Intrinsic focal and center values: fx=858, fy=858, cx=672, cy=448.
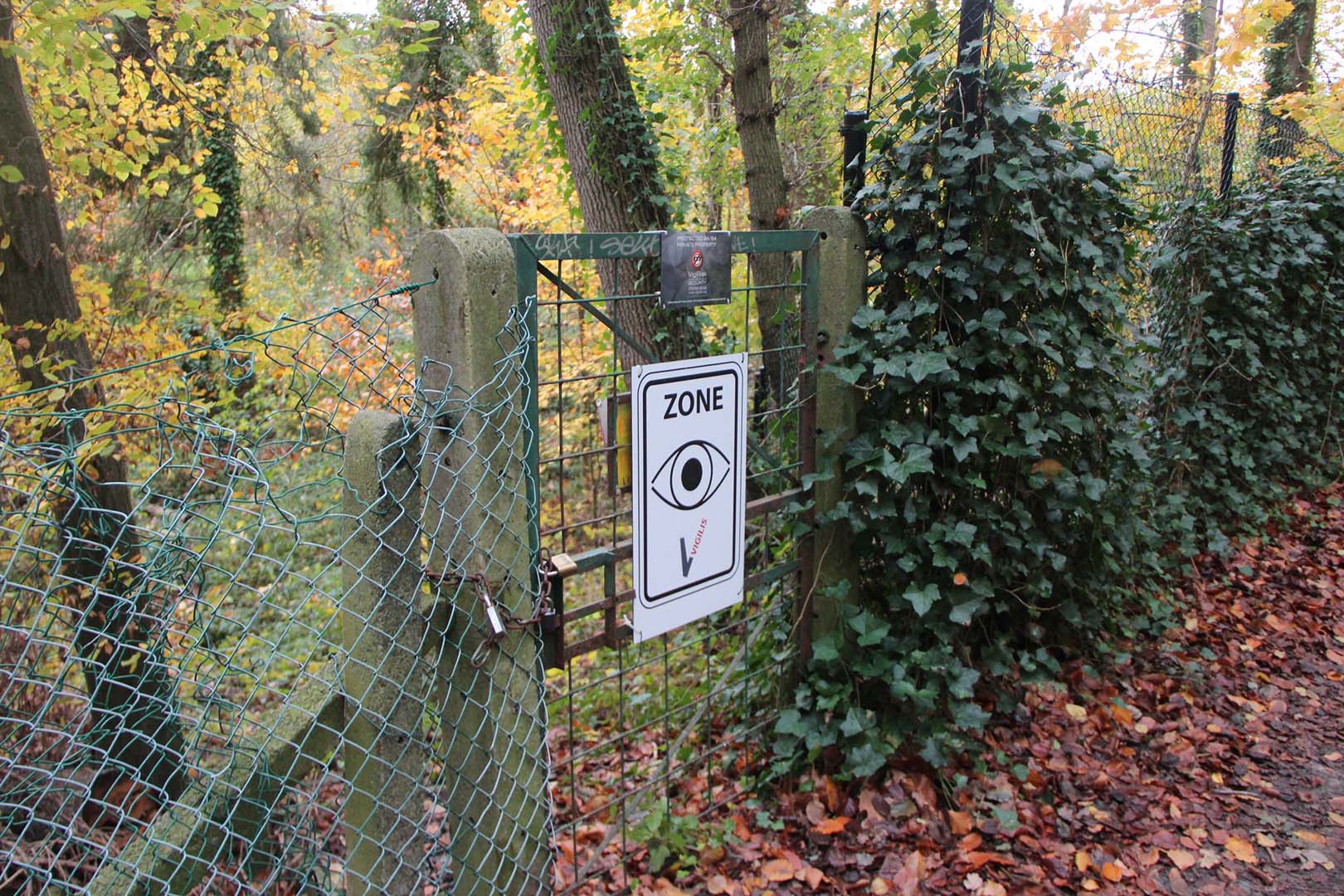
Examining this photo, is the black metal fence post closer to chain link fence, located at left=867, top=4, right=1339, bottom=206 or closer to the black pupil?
chain link fence, located at left=867, top=4, right=1339, bottom=206

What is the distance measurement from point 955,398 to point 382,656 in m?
2.35

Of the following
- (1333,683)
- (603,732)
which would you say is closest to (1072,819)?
(1333,683)

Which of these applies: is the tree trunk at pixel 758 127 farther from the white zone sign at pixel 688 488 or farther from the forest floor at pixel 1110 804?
the forest floor at pixel 1110 804

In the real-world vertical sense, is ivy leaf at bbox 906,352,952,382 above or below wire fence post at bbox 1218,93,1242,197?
below

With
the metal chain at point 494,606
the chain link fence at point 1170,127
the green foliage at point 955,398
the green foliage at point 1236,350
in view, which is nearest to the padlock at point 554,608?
the metal chain at point 494,606

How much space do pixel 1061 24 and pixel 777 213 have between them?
494 cm

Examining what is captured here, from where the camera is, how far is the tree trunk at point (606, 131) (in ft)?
16.4

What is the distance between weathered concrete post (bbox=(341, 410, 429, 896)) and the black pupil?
105 cm

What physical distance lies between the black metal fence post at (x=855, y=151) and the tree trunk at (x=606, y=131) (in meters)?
1.50

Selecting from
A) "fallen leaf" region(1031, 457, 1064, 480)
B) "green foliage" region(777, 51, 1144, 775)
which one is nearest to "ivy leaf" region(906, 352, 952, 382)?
"green foliage" region(777, 51, 1144, 775)

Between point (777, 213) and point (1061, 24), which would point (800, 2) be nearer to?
point (1061, 24)

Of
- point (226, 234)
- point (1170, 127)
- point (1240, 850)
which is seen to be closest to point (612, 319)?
point (1240, 850)

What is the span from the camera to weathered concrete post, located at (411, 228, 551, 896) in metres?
2.18

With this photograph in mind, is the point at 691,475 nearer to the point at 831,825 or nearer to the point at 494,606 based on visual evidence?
the point at 494,606
